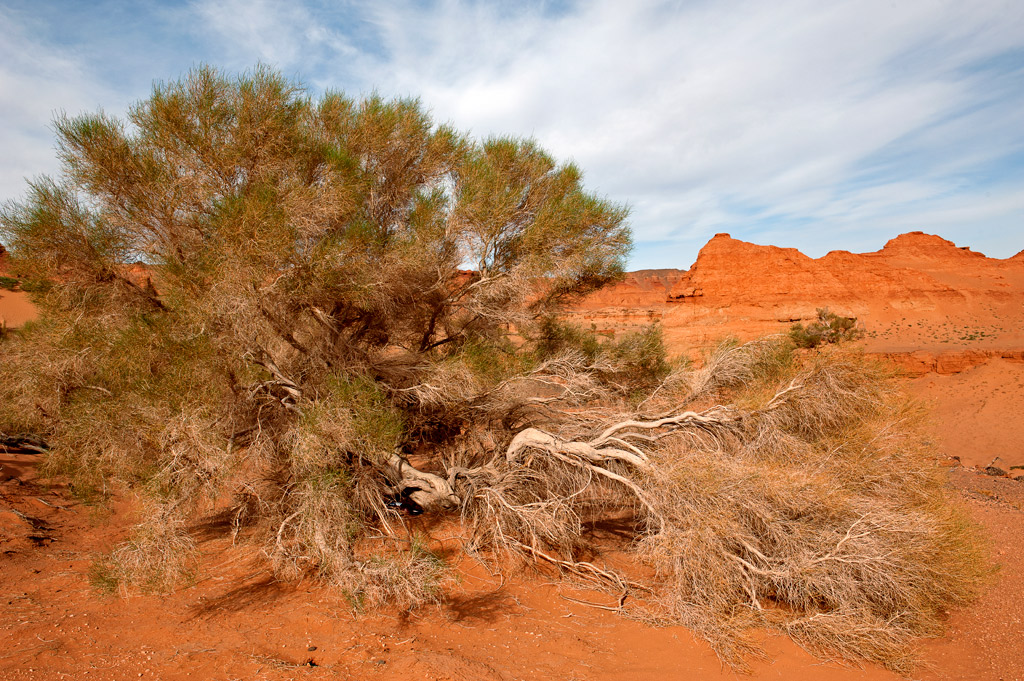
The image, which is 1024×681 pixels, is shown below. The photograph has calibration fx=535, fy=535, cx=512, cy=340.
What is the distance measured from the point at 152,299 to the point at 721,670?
689 cm

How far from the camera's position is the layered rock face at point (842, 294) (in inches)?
1414

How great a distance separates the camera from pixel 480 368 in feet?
21.8

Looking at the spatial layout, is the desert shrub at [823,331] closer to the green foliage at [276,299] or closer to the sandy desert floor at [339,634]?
the green foliage at [276,299]

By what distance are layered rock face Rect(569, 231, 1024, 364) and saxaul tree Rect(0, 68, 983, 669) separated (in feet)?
88.5

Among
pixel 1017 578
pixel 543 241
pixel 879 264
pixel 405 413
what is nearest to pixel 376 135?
pixel 543 241

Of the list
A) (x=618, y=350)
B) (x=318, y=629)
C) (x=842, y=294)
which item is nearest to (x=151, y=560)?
(x=318, y=629)

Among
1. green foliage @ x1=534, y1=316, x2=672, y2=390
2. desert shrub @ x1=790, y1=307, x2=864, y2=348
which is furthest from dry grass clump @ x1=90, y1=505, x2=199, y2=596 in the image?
desert shrub @ x1=790, y1=307, x2=864, y2=348

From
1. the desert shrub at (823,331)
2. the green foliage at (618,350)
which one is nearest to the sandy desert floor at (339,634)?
the green foliage at (618,350)

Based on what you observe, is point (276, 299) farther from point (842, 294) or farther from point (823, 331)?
point (842, 294)

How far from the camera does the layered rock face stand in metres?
35.9

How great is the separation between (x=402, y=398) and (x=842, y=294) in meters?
42.0

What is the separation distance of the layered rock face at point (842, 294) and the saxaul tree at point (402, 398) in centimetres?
2699

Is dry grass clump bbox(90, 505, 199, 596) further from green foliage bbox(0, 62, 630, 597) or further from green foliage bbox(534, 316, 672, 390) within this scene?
green foliage bbox(534, 316, 672, 390)

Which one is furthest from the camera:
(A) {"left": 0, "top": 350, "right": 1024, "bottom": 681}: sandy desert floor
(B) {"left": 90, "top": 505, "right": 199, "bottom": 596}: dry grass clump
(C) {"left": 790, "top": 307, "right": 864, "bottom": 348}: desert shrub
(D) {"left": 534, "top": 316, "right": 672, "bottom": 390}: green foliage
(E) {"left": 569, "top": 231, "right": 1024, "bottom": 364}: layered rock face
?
(E) {"left": 569, "top": 231, "right": 1024, "bottom": 364}: layered rock face
